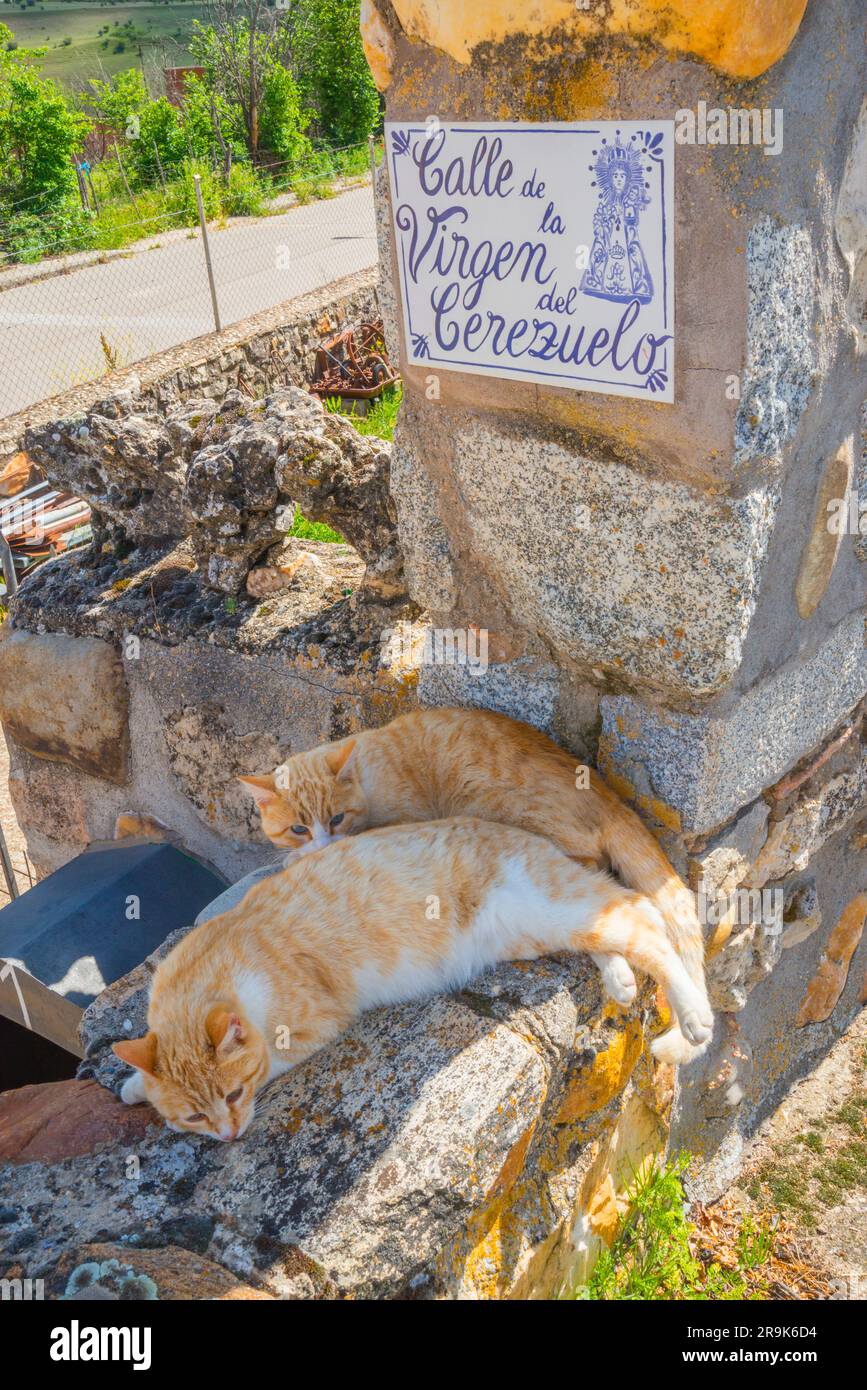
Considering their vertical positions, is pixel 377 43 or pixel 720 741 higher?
pixel 377 43

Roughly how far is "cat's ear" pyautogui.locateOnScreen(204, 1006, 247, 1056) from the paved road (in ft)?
32.5

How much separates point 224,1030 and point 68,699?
1946 mm

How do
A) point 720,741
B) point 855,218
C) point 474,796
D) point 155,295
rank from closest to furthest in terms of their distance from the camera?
point 855,218, point 720,741, point 474,796, point 155,295

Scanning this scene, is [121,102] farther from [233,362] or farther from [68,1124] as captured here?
[68,1124]

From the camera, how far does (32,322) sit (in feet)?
43.2

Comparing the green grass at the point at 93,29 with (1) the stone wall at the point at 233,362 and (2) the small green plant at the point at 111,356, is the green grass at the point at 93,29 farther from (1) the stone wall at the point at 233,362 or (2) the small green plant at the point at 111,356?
(1) the stone wall at the point at 233,362

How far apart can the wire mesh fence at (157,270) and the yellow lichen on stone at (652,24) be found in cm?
816

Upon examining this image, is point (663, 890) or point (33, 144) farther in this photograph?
point (33, 144)

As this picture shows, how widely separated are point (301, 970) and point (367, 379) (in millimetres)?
7943

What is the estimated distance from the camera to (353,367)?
968 centimetres

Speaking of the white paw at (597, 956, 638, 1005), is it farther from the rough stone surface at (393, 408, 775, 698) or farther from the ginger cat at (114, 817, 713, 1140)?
the rough stone surface at (393, 408, 775, 698)

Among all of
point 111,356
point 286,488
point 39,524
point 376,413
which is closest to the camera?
point 286,488

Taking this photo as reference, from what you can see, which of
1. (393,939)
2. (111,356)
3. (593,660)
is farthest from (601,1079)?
(111,356)

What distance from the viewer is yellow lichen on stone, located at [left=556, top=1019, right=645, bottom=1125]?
2273mm
